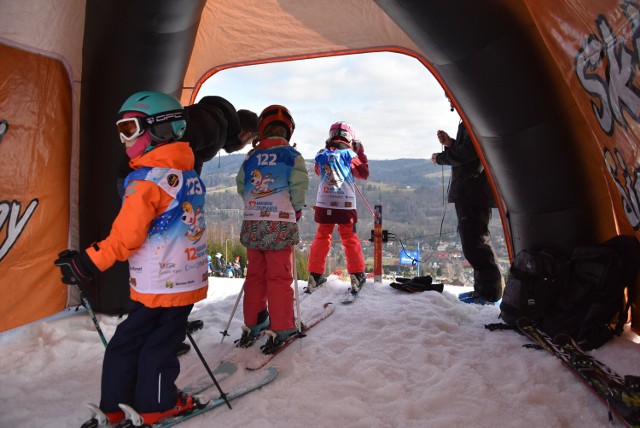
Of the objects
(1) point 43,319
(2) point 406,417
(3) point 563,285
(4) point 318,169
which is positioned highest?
(4) point 318,169

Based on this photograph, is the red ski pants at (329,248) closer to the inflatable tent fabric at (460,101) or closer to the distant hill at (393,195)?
the distant hill at (393,195)

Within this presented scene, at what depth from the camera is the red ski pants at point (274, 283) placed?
3193 millimetres

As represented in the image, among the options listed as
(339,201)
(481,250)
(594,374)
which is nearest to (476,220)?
(481,250)

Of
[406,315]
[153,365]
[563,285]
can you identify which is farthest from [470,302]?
[153,365]

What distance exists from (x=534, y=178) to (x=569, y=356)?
135 cm

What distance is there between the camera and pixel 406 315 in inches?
154

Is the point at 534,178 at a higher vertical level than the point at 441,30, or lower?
lower

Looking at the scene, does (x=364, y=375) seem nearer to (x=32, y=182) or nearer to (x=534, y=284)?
(x=534, y=284)

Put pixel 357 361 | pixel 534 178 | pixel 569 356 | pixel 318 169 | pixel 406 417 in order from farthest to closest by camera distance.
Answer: pixel 318 169 → pixel 534 178 → pixel 357 361 → pixel 569 356 → pixel 406 417

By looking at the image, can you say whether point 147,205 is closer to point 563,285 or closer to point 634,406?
point 634,406

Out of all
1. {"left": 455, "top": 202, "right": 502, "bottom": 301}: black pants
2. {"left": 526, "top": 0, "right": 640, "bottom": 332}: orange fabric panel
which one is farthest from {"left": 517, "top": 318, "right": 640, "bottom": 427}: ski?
{"left": 455, "top": 202, "right": 502, "bottom": 301}: black pants

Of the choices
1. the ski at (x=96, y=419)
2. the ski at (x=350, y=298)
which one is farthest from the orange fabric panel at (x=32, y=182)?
the ski at (x=350, y=298)

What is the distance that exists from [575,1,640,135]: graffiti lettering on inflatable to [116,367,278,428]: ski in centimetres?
235

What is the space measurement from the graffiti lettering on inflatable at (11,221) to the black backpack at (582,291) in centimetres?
383
